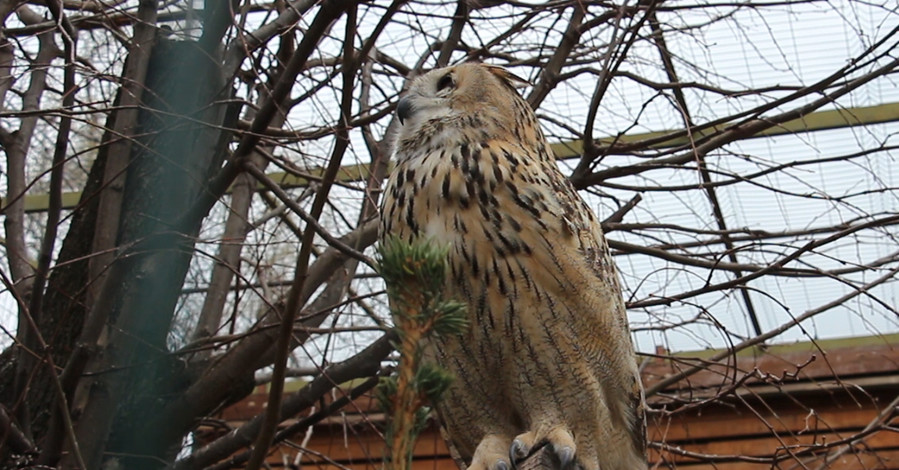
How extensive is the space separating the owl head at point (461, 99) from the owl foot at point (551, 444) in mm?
871

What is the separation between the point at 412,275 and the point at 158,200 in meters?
2.55

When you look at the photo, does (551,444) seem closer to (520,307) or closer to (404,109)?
Result: (520,307)

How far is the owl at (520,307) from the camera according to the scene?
2316mm

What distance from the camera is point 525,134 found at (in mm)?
2750

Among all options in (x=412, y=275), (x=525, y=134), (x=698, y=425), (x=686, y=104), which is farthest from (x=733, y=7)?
(x=412, y=275)

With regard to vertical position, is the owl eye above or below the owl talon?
above

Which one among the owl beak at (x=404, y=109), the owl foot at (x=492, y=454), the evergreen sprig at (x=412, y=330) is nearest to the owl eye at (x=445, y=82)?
the owl beak at (x=404, y=109)

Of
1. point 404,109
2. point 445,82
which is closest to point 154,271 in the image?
point 404,109

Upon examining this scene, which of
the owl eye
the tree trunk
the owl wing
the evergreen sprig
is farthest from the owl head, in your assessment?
the evergreen sprig

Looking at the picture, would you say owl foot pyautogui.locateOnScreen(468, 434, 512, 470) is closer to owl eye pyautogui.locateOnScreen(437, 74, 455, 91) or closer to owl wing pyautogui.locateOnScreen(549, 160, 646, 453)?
owl wing pyautogui.locateOnScreen(549, 160, 646, 453)

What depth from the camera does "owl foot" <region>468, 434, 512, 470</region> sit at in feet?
7.86

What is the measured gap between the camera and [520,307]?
7.56 feet

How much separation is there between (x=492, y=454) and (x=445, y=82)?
1.16m

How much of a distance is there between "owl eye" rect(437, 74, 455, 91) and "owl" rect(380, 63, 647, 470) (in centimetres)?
27
